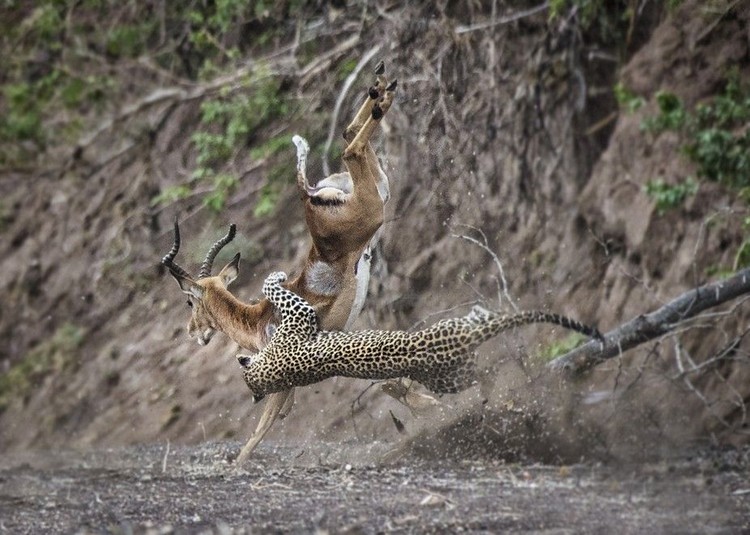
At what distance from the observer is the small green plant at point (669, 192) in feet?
43.3

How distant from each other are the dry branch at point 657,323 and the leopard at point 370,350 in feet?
7.05

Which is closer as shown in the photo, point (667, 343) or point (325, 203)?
point (325, 203)

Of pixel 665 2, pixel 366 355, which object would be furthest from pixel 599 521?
pixel 665 2

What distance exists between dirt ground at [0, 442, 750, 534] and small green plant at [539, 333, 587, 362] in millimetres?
1070

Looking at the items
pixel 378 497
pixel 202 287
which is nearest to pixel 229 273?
pixel 202 287

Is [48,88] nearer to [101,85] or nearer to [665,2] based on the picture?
[101,85]

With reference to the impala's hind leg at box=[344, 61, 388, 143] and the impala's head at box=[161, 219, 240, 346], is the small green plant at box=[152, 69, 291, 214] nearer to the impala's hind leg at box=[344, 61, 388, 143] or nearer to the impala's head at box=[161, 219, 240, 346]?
the impala's head at box=[161, 219, 240, 346]

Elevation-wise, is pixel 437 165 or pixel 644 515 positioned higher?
pixel 437 165

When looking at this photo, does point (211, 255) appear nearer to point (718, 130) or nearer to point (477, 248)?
point (477, 248)

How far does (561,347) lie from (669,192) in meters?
1.94

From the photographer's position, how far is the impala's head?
9344 mm

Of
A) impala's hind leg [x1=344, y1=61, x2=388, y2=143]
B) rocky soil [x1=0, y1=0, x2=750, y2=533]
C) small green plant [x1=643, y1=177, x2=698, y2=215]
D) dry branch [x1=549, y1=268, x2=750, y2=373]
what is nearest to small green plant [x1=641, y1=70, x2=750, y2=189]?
small green plant [x1=643, y1=177, x2=698, y2=215]

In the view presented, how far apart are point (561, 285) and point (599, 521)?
5151 mm

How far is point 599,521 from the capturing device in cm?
926
